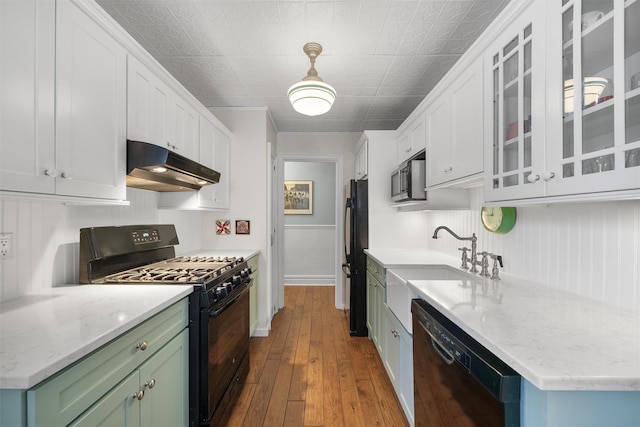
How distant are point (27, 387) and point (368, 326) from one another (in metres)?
2.79

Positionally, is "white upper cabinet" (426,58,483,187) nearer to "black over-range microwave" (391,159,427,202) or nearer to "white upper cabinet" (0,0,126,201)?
"black over-range microwave" (391,159,427,202)

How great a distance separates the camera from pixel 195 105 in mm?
2396

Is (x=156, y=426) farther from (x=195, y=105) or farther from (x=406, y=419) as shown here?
(x=195, y=105)

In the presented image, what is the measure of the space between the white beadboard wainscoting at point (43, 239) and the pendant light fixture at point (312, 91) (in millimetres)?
1404

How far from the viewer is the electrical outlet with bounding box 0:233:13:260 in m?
1.24

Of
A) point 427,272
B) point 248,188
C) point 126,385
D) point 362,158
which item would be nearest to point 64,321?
point 126,385

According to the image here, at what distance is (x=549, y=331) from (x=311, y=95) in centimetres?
174

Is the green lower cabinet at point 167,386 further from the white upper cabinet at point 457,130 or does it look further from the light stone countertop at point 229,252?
the white upper cabinet at point 457,130

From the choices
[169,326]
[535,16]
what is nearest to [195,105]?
[169,326]

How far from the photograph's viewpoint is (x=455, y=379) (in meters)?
1.06

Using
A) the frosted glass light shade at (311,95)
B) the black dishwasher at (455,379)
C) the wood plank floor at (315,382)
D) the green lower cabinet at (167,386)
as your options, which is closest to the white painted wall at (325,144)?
the frosted glass light shade at (311,95)

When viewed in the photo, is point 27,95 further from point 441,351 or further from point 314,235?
point 314,235

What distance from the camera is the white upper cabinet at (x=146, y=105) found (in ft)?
5.27

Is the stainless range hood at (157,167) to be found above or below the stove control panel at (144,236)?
above
